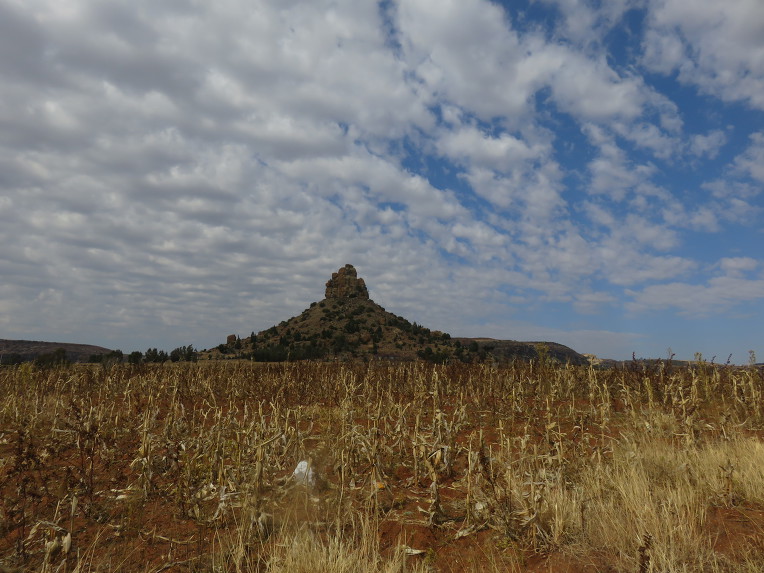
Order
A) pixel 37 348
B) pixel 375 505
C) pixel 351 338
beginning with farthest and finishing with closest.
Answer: pixel 37 348 → pixel 351 338 → pixel 375 505

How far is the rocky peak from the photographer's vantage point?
85938 millimetres

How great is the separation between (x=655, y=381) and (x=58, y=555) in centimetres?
1429

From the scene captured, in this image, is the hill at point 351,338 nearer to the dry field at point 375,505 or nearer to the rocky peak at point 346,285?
the rocky peak at point 346,285

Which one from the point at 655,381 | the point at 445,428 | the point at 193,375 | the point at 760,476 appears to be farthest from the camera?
the point at 193,375

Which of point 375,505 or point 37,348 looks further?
point 37,348

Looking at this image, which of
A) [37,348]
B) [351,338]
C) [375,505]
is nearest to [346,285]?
[351,338]

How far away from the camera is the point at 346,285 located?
86875mm

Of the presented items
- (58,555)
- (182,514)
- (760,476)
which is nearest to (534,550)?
(760,476)

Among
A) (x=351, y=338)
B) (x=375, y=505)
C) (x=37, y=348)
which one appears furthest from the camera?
(x=37, y=348)

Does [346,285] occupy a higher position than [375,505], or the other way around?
[346,285]

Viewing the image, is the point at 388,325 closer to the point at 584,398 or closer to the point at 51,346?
the point at 584,398

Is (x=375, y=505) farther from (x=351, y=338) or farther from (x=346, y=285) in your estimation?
(x=346, y=285)

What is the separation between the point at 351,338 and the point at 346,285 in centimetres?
2755

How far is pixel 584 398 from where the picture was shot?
13.9 meters
